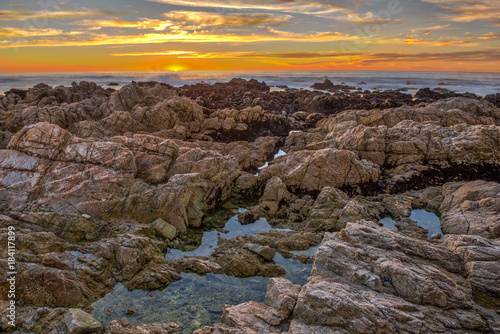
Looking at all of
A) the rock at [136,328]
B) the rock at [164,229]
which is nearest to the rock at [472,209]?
the rock at [136,328]

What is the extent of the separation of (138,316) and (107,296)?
2.36m

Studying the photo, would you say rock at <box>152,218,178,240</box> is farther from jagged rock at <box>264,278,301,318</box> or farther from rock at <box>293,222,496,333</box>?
rock at <box>293,222,496,333</box>

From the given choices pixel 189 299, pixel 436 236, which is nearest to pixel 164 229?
pixel 189 299

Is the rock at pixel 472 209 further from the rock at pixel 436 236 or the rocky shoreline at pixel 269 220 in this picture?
the rock at pixel 436 236

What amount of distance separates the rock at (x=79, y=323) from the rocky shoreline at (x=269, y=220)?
75 mm

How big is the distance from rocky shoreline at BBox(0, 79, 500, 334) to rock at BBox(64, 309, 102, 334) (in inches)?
3.0

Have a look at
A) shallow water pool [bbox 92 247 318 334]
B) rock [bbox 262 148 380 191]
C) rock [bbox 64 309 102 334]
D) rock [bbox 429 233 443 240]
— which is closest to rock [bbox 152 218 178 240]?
shallow water pool [bbox 92 247 318 334]

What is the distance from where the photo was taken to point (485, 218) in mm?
19859

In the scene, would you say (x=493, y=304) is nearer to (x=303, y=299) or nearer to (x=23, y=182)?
(x=303, y=299)

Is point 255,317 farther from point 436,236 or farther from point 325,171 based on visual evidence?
point 325,171

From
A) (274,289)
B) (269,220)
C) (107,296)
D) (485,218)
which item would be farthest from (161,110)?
(485,218)

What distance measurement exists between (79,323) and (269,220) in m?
15.0

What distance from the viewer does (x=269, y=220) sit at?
24.7 meters

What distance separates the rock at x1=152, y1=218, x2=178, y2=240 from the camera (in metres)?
21.5
